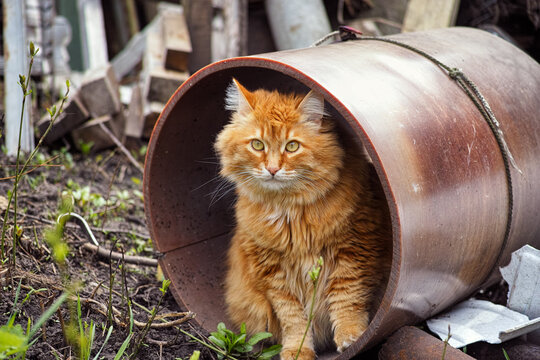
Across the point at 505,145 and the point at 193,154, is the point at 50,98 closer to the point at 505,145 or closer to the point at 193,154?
the point at 193,154

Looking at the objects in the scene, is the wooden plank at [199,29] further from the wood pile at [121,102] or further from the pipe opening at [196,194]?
the pipe opening at [196,194]

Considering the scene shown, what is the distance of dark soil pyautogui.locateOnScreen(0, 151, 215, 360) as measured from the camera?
230 centimetres

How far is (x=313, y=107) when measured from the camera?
8.30ft

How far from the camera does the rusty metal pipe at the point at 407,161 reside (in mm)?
2123

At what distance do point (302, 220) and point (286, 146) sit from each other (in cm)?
33

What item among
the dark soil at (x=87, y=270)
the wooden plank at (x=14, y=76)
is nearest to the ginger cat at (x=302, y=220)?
the dark soil at (x=87, y=270)

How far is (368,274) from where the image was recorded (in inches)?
99.9

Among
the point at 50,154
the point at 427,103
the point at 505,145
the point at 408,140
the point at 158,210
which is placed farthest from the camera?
the point at 50,154

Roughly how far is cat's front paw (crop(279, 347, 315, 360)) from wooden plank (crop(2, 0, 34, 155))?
2427mm

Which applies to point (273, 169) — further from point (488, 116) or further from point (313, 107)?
point (488, 116)

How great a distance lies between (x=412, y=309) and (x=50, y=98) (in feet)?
11.6

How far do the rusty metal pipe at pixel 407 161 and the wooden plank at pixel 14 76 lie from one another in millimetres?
1591

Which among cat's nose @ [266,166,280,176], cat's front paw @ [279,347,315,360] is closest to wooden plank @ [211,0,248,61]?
cat's nose @ [266,166,280,176]

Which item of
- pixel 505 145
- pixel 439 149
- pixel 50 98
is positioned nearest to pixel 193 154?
pixel 439 149
